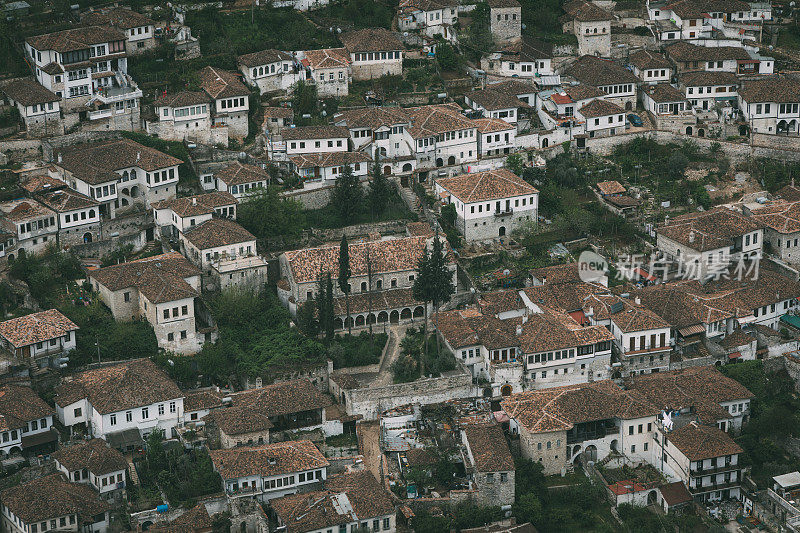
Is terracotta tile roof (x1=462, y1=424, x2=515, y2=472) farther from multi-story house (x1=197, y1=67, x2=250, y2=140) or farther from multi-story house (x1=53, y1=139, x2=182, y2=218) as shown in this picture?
multi-story house (x1=197, y1=67, x2=250, y2=140)

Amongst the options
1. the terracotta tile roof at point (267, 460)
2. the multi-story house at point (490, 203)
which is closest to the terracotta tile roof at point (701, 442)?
the terracotta tile roof at point (267, 460)

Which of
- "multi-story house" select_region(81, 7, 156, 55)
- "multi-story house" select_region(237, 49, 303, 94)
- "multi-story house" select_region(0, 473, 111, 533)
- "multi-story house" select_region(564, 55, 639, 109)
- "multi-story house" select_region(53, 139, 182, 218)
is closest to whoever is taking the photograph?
"multi-story house" select_region(0, 473, 111, 533)

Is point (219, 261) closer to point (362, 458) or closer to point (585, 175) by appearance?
point (362, 458)

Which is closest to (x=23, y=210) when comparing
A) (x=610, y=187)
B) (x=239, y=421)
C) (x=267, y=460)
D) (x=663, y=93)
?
(x=239, y=421)

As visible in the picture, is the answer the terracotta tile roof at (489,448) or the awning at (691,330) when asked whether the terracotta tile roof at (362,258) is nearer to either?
the terracotta tile roof at (489,448)

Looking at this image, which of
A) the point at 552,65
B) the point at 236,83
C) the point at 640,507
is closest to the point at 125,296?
the point at 236,83

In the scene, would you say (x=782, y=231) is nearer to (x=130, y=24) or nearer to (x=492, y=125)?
(x=492, y=125)

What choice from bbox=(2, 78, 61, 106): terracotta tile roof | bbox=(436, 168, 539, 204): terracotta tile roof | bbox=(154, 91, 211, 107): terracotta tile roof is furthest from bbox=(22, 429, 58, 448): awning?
bbox=(436, 168, 539, 204): terracotta tile roof
